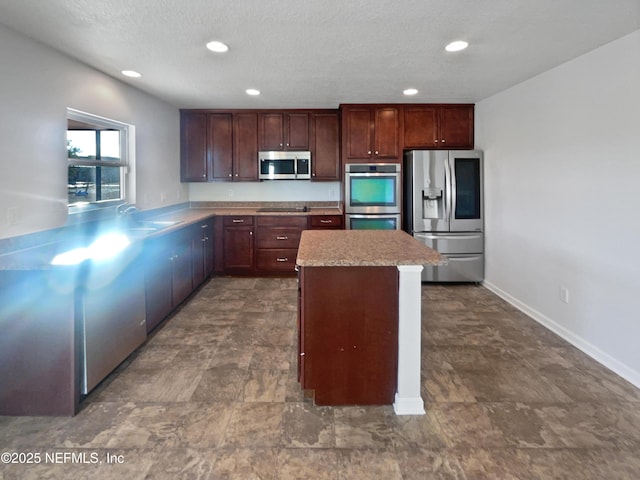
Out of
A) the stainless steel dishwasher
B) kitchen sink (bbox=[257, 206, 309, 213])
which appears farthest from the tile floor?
kitchen sink (bbox=[257, 206, 309, 213])

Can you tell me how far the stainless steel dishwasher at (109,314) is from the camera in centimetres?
228

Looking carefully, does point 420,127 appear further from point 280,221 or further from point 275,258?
point 275,258

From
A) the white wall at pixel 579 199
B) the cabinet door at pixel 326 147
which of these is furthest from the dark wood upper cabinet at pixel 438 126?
the cabinet door at pixel 326 147

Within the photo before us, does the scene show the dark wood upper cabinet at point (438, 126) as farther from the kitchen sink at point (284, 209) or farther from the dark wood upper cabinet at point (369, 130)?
the kitchen sink at point (284, 209)

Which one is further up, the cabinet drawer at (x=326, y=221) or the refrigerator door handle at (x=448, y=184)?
Answer: the refrigerator door handle at (x=448, y=184)

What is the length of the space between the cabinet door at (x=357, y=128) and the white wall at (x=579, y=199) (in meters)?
1.52

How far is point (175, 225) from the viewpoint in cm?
387

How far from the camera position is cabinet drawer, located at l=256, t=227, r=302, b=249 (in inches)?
210

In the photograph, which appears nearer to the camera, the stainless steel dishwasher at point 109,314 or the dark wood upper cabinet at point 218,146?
the stainless steel dishwasher at point 109,314

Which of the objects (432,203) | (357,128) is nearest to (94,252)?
(357,128)

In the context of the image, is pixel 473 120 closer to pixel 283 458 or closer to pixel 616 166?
pixel 616 166

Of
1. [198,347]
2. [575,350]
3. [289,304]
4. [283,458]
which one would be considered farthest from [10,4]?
[575,350]

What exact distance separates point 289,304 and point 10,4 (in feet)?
10.3

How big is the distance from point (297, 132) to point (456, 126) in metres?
2.06
